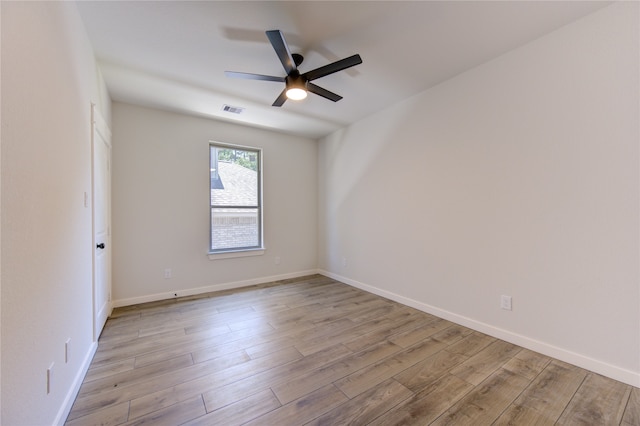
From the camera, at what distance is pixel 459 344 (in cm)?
232

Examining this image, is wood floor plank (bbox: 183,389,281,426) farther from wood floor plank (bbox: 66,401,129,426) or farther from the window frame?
the window frame

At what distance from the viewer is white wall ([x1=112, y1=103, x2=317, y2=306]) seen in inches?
129

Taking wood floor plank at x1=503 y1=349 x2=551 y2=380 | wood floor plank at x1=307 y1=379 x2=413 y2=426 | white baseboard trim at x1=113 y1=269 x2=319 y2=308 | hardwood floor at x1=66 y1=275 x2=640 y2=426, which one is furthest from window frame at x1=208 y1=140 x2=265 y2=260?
wood floor plank at x1=503 y1=349 x2=551 y2=380

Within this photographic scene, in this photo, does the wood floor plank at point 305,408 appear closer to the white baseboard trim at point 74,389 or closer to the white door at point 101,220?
the white baseboard trim at point 74,389

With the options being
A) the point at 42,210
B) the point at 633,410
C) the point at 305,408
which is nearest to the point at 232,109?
the point at 42,210

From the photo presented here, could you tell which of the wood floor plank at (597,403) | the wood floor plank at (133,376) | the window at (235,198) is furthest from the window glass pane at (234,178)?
the wood floor plank at (597,403)

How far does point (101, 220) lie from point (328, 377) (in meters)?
2.67

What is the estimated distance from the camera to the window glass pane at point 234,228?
4.01 metres

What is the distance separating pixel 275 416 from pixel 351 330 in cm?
123

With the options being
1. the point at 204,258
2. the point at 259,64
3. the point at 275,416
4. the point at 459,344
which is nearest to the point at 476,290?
the point at 459,344

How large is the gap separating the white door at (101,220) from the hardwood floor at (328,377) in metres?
0.24

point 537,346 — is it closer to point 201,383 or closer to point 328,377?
point 328,377

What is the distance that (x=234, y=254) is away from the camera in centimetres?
405

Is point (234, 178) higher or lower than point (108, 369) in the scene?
higher
